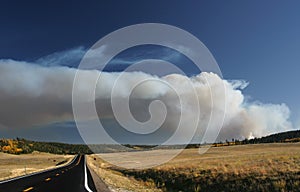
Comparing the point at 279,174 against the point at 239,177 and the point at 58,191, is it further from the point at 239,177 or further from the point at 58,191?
the point at 58,191

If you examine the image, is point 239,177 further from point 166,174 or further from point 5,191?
point 5,191

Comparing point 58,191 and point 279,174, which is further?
point 279,174

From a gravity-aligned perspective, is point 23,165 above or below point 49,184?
above

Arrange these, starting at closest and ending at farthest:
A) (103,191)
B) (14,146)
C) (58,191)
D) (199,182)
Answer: (58,191), (103,191), (199,182), (14,146)

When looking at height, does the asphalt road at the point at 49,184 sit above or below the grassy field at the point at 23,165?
below

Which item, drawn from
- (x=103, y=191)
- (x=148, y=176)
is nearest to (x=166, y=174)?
(x=148, y=176)

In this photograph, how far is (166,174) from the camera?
3509cm

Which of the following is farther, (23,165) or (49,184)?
(23,165)

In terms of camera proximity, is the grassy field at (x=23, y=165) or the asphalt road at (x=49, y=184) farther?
the grassy field at (x=23, y=165)

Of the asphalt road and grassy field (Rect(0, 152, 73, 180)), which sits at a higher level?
grassy field (Rect(0, 152, 73, 180))

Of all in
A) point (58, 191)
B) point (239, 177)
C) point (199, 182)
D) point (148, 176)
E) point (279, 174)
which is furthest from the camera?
point (148, 176)

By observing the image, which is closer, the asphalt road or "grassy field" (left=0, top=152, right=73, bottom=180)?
the asphalt road

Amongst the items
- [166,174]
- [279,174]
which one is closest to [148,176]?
[166,174]

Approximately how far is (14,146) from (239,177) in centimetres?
19314
